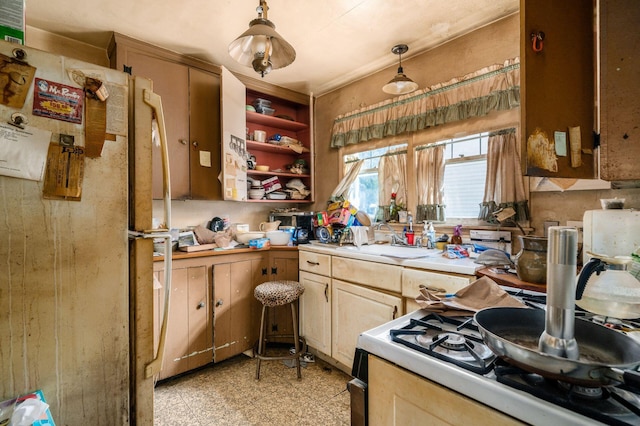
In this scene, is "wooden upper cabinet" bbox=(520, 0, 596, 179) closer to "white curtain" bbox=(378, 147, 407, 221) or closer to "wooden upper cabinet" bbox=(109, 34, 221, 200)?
"white curtain" bbox=(378, 147, 407, 221)

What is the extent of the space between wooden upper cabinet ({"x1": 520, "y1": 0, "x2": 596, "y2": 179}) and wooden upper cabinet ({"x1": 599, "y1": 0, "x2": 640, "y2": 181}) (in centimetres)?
9

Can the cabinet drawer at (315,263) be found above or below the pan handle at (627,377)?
below

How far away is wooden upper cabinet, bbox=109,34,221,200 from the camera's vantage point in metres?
2.38

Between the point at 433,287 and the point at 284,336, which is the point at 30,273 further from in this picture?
the point at 284,336

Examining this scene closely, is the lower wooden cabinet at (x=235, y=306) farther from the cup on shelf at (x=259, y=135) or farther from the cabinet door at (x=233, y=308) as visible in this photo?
the cup on shelf at (x=259, y=135)

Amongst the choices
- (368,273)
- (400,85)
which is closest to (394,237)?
(368,273)

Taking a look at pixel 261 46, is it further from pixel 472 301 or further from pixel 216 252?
pixel 472 301

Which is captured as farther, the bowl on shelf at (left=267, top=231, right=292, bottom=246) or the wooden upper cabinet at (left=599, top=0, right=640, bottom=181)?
the bowl on shelf at (left=267, top=231, right=292, bottom=246)

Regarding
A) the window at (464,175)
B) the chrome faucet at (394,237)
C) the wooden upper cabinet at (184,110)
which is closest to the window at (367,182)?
the chrome faucet at (394,237)

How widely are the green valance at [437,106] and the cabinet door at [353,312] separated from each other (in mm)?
1459

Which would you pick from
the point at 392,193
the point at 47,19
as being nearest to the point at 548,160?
the point at 392,193

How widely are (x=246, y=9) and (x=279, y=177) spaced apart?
5.64ft

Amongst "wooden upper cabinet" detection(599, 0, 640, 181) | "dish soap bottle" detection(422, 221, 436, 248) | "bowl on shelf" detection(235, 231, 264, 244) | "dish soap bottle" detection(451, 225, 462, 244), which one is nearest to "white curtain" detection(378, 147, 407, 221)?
"dish soap bottle" detection(422, 221, 436, 248)

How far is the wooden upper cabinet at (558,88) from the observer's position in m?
1.10
